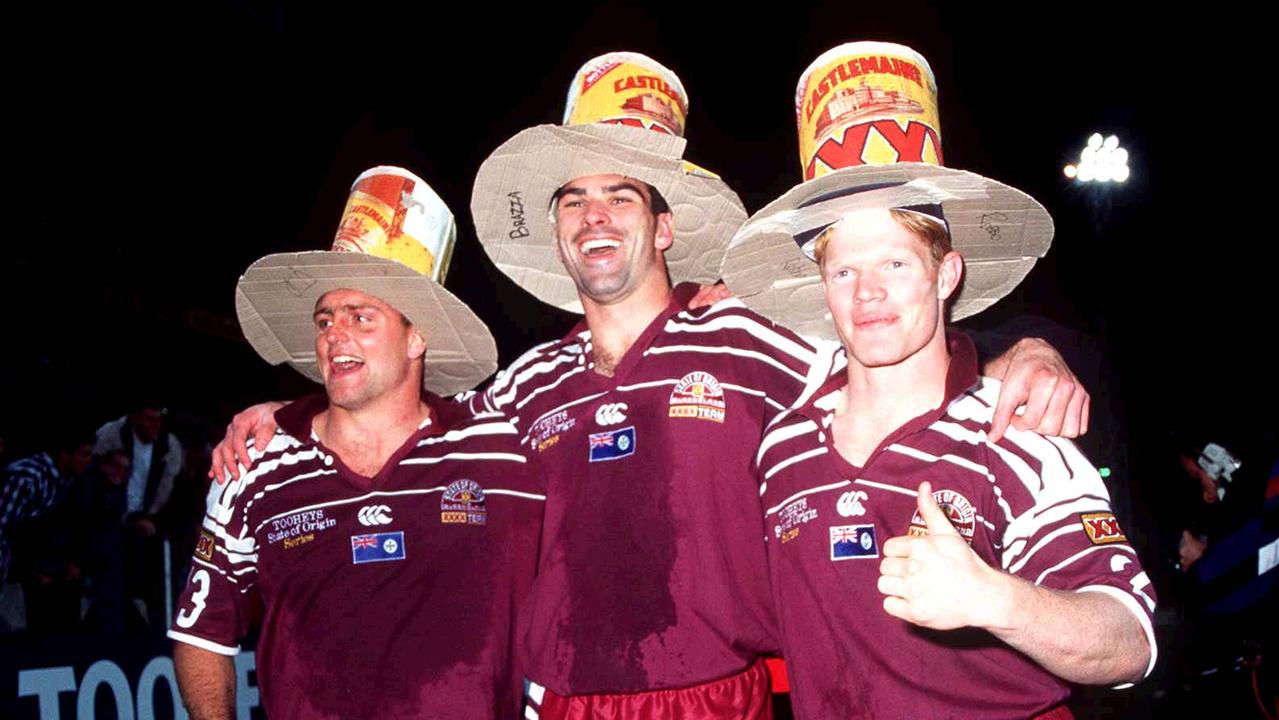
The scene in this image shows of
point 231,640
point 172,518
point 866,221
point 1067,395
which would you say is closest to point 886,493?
point 1067,395

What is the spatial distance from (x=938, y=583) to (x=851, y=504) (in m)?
0.73

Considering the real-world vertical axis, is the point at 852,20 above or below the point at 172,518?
above

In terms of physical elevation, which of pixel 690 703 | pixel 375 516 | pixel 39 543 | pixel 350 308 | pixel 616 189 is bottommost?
pixel 690 703

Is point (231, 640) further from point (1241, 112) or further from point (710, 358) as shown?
point (1241, 112)

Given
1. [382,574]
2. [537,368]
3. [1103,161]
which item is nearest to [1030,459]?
[537,368]

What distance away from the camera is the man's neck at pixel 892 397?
262cm

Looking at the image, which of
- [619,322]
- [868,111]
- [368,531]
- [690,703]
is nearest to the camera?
[868,111]

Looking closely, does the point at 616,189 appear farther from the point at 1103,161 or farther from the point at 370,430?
the point at 1103,161

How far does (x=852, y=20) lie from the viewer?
35.6ft

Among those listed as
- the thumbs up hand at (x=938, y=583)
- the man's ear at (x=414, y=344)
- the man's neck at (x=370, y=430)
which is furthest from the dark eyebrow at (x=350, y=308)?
the thumbs up hand at (x=938, y=583)

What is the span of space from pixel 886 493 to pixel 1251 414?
1309 centimetres

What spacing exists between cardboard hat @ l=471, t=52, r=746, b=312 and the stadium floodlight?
34.2 ft

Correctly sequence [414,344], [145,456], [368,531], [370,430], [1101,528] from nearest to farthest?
[1101,528] < [368,531] < [370,430] < [414,344] < [145,456]

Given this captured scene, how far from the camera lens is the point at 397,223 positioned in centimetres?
399
